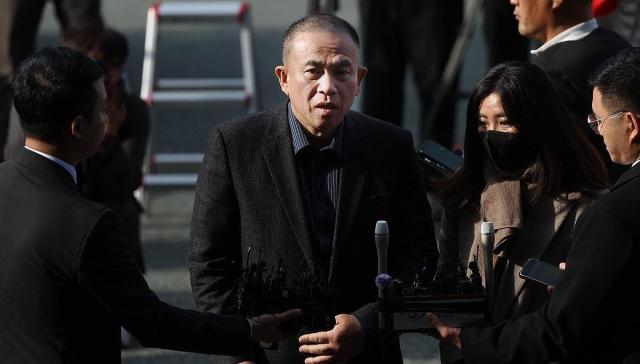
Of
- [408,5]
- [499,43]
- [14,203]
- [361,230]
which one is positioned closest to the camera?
[14,203]

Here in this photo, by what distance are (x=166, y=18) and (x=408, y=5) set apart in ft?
5.53

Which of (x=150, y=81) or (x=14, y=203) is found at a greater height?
(x=14, y=203)

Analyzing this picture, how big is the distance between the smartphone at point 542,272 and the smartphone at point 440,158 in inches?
30.4

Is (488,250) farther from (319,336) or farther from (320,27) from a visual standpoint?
(320,27)

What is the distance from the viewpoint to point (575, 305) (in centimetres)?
318

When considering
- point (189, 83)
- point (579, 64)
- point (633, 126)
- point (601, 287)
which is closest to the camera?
point (601, 287)

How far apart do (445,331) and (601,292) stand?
1.50 feet

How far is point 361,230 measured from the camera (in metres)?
3.79

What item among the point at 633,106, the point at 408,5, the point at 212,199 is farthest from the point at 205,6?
the point at 633,106

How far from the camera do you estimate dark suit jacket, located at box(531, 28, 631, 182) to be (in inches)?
177

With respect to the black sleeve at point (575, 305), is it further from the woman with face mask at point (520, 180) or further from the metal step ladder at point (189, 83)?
the metal step ladder at point (189, 83)

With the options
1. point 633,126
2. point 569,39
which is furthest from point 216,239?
point 569,39

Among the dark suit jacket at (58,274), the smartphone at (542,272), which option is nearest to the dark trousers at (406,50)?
the smartphone at (542,272)

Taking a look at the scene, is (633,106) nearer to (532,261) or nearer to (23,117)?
(532,261)
